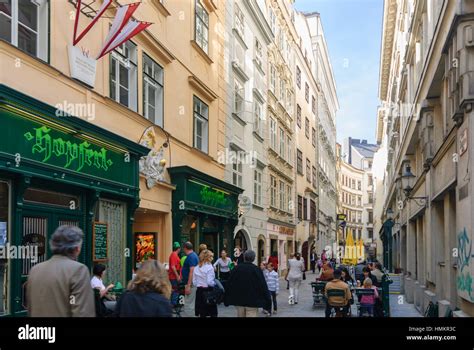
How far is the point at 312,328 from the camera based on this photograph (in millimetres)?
3660

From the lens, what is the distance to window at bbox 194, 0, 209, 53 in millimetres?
14961

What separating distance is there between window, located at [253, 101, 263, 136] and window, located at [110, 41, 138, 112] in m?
9.73

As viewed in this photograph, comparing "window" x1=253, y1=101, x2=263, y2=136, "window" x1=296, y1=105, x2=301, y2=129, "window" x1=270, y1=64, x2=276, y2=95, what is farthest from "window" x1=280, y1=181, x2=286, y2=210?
"window" x1=253, y1=101, x2=263, y2=136

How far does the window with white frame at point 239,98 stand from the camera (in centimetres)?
1877

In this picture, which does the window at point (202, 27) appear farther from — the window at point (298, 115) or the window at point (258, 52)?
the window at point (298, 115)

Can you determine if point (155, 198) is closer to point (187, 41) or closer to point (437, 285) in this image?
point (187, 41)

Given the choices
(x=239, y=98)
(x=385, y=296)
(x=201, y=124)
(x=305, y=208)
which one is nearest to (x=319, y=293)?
(x=385, y=296)

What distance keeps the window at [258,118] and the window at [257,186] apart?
1378mm

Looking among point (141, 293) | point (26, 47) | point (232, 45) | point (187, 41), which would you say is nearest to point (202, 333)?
point (141, 293)

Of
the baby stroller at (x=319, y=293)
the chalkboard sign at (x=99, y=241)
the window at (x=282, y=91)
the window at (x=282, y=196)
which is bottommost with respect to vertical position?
the baby stroller at (x=319, y=293)

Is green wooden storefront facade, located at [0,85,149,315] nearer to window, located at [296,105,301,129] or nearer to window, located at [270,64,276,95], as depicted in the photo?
window, located at [270,64,276,95]

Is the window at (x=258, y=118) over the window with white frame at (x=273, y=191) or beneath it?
over

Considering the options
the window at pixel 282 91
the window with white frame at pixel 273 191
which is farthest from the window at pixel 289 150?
the window with white frame at pixel 273 191

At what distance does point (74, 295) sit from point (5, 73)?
448 cm
